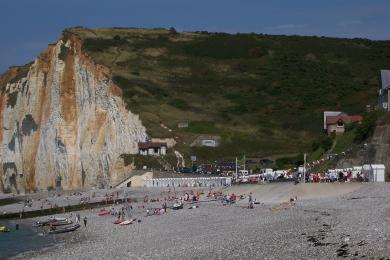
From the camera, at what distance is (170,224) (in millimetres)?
35000

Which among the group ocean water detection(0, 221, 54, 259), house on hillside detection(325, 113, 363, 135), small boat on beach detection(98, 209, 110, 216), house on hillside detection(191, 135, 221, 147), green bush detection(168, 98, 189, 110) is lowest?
ocean water detection(0, 221, 54, 259)

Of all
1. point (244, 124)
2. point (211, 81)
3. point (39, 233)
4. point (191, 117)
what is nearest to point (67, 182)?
point (191, 117)

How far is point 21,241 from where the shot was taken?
36062mm

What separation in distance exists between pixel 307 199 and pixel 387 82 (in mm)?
23973

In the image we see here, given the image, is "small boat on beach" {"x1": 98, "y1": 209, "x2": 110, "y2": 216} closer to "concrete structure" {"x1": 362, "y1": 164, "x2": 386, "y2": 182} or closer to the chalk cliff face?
"concrete structure" {"x1": 362, "y1": 164, "x2": 386, "y2": 182}

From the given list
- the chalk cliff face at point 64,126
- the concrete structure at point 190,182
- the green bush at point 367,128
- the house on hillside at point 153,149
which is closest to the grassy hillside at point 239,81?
the house on hillside at point 153,149

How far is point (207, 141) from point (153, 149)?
7218mm

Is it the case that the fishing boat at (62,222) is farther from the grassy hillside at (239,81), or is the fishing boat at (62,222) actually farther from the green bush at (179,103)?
the green bush at (179,103)

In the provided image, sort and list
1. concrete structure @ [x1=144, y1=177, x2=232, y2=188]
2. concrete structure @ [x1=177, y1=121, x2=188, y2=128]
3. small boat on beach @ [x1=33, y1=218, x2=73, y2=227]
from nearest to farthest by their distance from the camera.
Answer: small boat on beach @ [x1=33, y1=218, x2=73, y2=227] < concrete structure @ [x1=144, y1=177, x2=232, y2=188] < concrete structure @ [x1=177, y1=121, x2=188, y2=128]

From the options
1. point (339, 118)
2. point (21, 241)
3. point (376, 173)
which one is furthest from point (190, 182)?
point (21, 241)

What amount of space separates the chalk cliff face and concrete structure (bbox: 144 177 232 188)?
24.4 feet

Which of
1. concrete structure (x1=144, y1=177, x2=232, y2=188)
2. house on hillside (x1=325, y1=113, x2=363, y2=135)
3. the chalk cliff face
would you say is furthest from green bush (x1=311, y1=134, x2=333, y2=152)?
the chalk cliff face

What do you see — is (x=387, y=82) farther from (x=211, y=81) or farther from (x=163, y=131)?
(x=211, y=81)

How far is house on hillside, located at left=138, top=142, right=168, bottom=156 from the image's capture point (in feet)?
237
